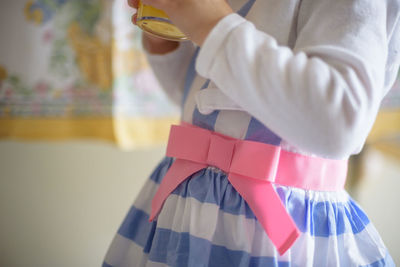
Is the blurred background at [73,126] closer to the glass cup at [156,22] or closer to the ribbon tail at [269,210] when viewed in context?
the glass cup at [156,22]

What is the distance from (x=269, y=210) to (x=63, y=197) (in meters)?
0.79

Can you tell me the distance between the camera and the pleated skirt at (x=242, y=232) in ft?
1.18

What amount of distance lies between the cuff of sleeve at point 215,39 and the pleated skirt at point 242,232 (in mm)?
139

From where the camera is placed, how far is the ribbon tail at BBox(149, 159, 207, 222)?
15.8 inches

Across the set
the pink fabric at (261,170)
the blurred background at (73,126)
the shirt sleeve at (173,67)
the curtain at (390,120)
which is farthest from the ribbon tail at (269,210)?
the curtain at (390,120)

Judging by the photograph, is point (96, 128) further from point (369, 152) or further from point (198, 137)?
point (369, 152)

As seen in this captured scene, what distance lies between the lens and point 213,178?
Answer: 0.39m

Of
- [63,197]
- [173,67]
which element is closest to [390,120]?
[173,67]

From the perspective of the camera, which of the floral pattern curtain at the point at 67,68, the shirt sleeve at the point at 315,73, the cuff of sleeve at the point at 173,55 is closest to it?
the shirt sleeve at the point at 315,73

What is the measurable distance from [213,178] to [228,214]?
0.04 metres

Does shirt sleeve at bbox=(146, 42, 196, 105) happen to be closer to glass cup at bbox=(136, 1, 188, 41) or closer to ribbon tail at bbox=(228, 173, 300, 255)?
glass cup at bbox=(136, 1, 188, 41)

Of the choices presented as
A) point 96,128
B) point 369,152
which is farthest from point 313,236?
point 369,152

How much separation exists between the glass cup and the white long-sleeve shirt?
10 cm

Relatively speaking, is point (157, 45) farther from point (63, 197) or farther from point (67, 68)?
point (63, 197)
